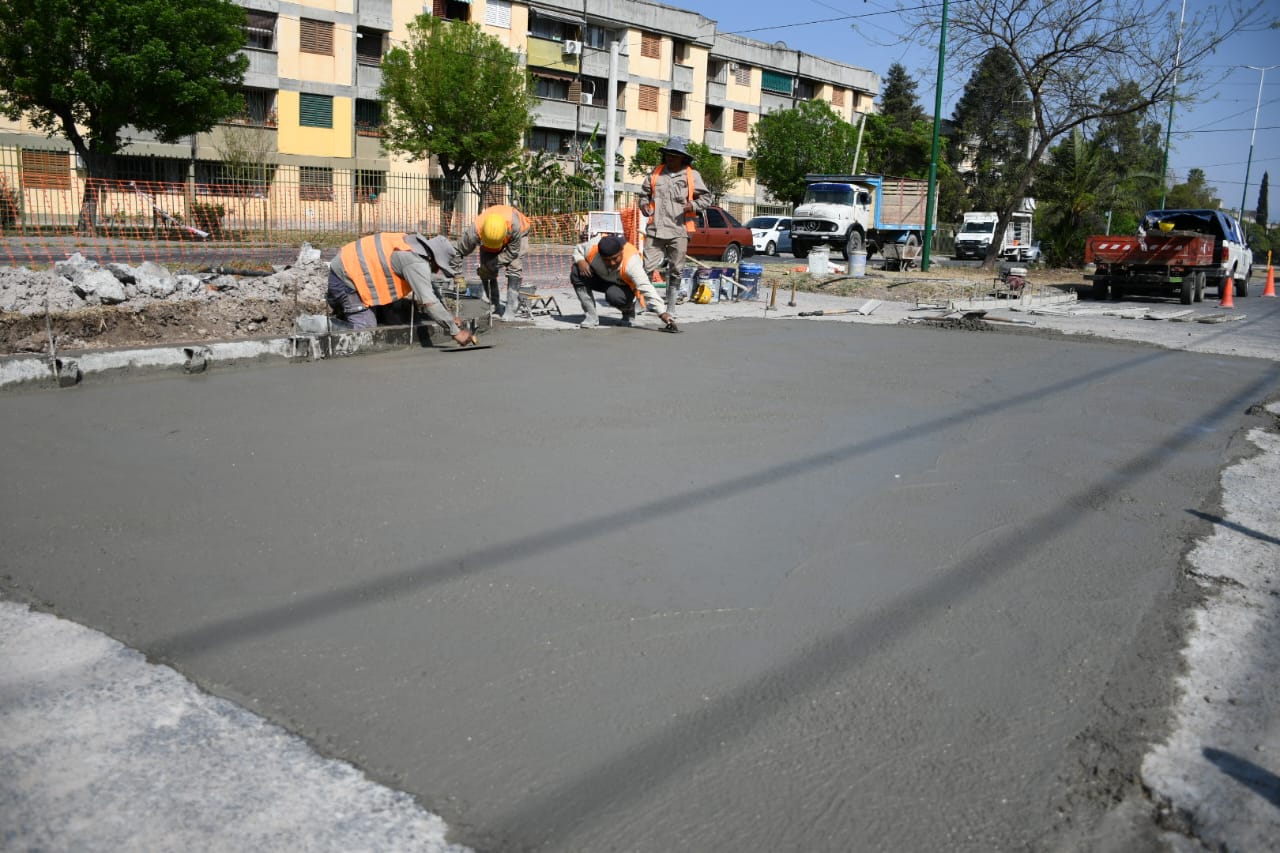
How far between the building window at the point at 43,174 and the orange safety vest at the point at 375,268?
15958mm

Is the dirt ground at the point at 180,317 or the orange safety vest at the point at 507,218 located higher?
the orange safety vest at the point at 507,218

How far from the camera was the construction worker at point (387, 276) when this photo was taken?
872cm

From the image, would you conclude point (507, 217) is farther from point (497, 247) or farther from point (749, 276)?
point (749, 276)

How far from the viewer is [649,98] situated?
171 feet

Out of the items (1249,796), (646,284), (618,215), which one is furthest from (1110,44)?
(1249,796)

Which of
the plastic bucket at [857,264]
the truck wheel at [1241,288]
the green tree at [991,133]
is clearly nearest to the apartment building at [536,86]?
the green tree at [991,133]

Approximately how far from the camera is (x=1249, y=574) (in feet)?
14.2

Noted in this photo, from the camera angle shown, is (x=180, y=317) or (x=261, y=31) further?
(x=261, y=31)

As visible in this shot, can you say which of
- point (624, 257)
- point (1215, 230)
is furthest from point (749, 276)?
point (1215, 230)

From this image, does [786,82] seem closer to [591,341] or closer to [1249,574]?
[591,341]

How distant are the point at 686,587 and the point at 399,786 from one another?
61.8 inches

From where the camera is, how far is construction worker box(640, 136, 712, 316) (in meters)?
11.9

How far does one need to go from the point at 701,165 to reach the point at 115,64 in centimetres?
2693

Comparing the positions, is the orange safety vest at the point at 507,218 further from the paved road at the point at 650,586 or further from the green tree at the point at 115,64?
the green tree at the point at 115,64
